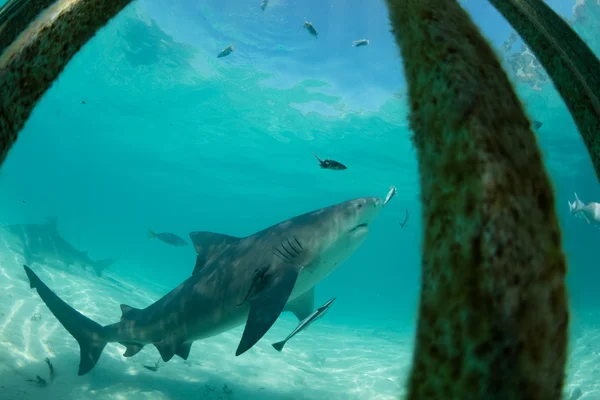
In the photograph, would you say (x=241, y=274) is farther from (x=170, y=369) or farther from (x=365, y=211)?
(x=170, y=369)

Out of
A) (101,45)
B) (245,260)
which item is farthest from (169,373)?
(101,45)

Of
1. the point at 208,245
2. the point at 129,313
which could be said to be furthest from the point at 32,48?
the point at 129,313

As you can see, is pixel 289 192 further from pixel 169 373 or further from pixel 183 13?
A: pixel 169 373

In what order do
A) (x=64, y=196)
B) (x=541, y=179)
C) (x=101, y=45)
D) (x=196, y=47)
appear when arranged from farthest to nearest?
(x=64, y=196), (x=101, y=45), (x=196, y=47), (x=541, y=179)

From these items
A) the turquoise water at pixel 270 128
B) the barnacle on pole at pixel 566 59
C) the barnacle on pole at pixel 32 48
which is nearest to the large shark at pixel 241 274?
the turquoise water at pixel 270 128

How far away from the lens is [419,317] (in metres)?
0.70

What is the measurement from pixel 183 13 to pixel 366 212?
74.1ft

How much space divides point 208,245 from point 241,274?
3.89 feet

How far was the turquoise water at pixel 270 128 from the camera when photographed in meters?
7.78

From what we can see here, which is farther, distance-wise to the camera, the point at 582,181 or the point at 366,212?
the point at 582,181

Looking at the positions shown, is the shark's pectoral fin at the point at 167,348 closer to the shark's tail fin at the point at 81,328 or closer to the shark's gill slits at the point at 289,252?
the shark's tail fin at the point at 81,328

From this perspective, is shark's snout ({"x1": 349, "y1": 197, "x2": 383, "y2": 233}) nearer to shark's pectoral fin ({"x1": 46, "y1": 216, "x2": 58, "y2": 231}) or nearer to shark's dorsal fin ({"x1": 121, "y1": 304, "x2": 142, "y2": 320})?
shark's dorsal fin ({"x1": 121, "y1": 304, "x2": 142, "y2": 320})

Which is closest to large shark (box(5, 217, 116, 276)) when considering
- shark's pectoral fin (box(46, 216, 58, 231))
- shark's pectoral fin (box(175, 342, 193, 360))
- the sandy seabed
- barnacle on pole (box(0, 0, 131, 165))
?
shark's pectoral fin (box(46, 216, 58, 231))

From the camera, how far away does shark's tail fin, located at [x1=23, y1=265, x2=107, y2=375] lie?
5.89 m
